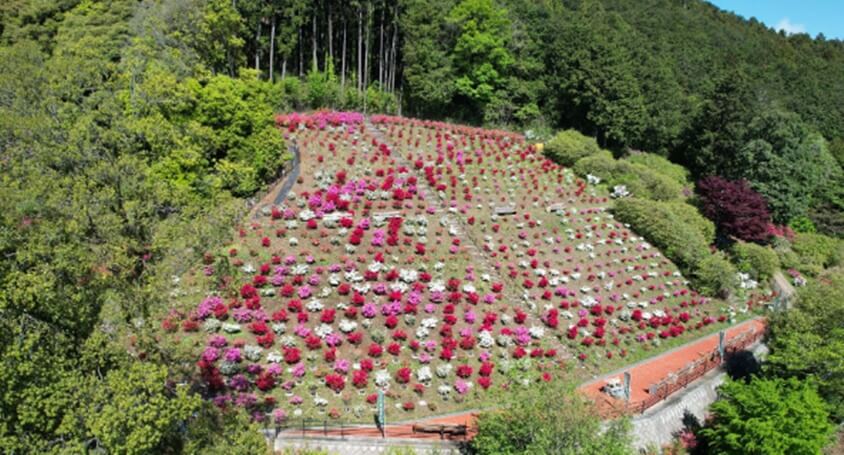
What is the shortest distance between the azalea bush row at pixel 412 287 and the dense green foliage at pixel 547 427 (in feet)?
12.2

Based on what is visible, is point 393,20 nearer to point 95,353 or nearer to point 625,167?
point 625,167

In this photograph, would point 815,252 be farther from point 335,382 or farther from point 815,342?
point 335,382

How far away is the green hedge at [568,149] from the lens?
37.1 metres

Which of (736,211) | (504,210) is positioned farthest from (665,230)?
(504,210)

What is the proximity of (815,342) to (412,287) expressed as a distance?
47.4 feet

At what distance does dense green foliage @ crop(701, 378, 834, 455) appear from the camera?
16.6 metres

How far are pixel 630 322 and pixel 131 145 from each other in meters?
20.5

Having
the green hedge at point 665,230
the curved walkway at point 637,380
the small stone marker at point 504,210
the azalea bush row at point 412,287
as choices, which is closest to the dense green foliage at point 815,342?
the curved walkway at point 637,380

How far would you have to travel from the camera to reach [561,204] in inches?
1241

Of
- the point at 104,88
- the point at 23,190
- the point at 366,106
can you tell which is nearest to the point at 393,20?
the point at 366,106

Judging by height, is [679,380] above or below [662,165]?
below

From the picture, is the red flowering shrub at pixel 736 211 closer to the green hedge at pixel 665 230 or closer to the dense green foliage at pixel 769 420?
the green hedge at pixel 665 230

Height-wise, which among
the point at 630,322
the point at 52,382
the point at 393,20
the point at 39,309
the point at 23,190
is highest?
the point at 393,20

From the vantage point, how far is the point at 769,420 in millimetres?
16781
